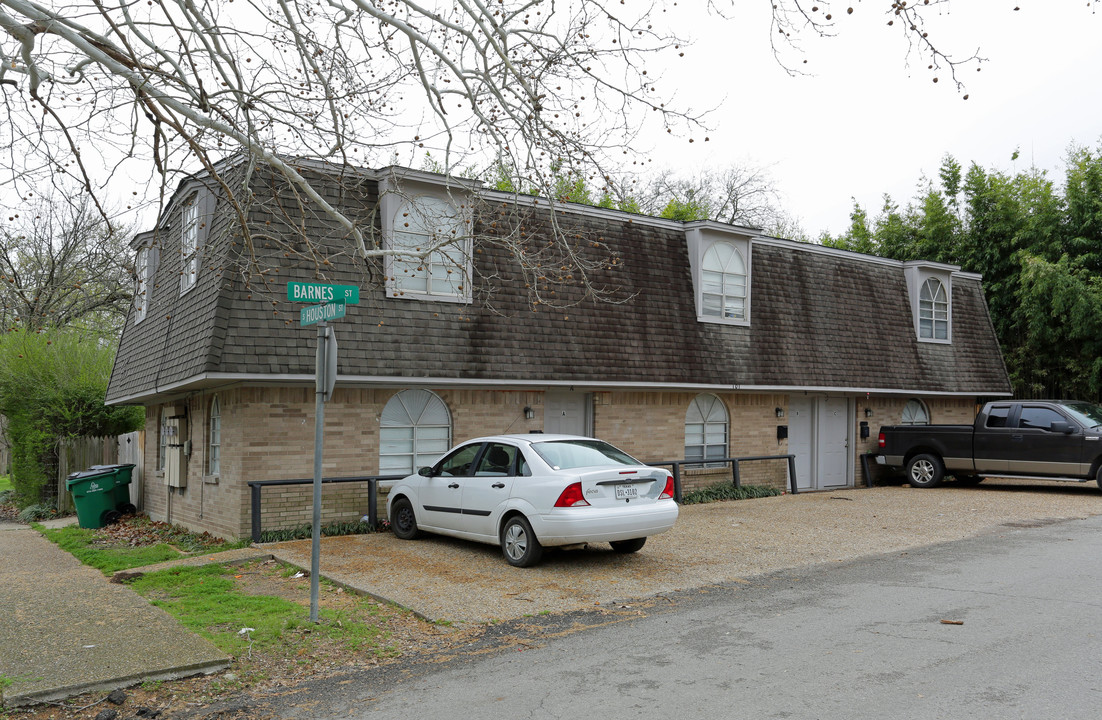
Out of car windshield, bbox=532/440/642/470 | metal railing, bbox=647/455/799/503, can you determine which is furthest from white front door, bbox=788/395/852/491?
car windshield, bbox=532/440/642/470

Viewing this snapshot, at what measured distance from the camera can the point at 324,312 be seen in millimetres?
7566

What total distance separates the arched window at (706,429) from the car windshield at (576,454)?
7.07 metres

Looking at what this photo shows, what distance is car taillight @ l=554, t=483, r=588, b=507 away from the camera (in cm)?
939

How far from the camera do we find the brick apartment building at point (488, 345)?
1249 cm

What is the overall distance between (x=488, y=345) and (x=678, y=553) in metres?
5.02

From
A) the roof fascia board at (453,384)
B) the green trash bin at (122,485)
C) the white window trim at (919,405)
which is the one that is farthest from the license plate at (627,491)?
the white window trim at (919,405)

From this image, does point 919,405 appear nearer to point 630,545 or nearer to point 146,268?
point 630,545

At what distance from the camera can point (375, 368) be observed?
13.0 metres

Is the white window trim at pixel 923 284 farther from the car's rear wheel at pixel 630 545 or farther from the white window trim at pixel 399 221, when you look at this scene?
the car's rear wheel at pixel 630 545

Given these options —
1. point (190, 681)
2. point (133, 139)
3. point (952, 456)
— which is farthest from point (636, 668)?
point (952, 456)

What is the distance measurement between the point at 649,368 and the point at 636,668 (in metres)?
10.2

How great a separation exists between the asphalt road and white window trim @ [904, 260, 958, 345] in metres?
13.7

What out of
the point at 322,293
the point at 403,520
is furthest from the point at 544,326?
the point at 322,293

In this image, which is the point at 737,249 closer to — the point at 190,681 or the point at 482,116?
the point at 482,116
